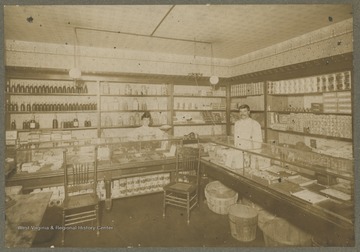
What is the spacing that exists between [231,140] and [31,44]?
4.36 m

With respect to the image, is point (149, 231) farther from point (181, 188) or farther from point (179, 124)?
point (179, 124)

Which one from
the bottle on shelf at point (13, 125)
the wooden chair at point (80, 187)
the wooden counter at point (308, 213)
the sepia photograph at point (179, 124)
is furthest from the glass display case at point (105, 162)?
the wooden counter at point (308, 213)

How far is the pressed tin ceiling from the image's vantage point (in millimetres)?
3184

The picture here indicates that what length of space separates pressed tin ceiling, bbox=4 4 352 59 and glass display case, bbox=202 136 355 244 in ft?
6.20

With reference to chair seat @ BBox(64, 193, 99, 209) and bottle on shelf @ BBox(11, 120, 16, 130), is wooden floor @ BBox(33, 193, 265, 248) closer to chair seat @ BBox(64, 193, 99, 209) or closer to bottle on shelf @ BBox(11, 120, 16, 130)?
chair seat @ BBox(64, 193, 99, 209)

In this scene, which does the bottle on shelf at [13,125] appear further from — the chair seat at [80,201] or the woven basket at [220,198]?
the woven basket at [220,198]

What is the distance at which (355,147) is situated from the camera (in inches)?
98.0

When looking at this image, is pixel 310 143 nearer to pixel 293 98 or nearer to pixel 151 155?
pixel 293 98

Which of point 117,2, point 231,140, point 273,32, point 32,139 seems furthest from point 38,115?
point 273,32

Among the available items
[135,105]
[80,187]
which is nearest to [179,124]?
[135,105]

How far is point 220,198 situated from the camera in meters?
3.49

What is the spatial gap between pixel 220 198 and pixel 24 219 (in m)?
2.44

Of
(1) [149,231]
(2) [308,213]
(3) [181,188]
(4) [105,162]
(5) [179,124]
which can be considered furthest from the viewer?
(5) [179,124]

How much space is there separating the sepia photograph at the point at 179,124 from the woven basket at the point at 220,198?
18 mm
